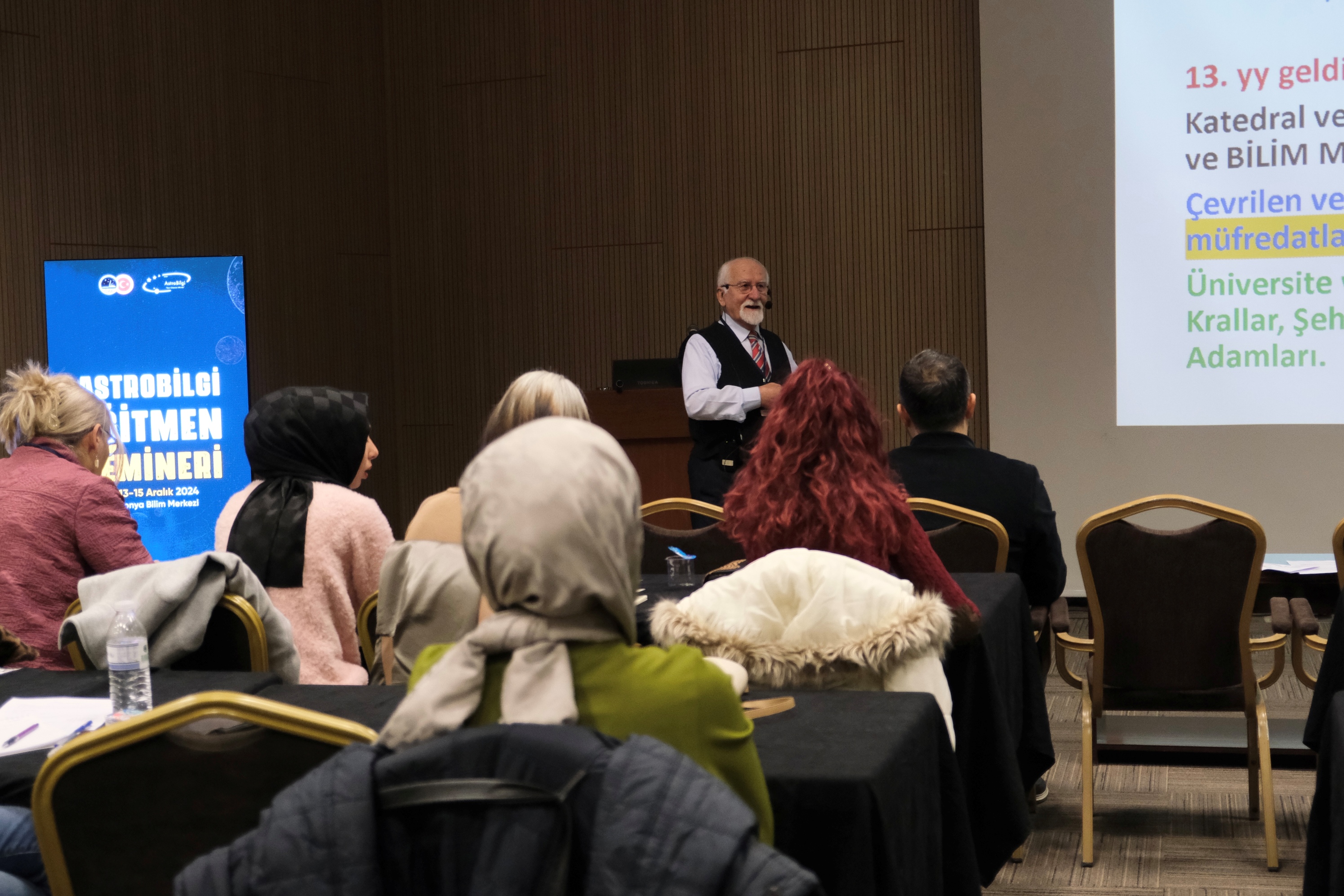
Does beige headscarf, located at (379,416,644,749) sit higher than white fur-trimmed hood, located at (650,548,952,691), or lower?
higher

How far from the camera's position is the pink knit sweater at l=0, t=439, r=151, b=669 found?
9.52 feet

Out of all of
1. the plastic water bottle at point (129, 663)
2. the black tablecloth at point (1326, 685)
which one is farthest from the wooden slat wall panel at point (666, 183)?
the plastic water bottle at point (129, 663)

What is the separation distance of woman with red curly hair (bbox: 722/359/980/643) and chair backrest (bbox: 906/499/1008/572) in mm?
806

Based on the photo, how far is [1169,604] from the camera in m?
3.20

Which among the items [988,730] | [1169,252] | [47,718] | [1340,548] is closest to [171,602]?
[47,718]

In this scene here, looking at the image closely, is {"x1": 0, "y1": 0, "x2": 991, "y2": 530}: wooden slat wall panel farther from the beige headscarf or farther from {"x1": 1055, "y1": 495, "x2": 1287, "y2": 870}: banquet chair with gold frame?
the beige headscarf

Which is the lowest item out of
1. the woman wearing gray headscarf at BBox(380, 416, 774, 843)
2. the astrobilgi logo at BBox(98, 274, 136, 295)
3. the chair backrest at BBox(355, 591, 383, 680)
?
the chair backrest at BBox(355, 591, 383, 680)

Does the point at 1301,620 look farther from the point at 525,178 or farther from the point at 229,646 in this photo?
the point at 525,178

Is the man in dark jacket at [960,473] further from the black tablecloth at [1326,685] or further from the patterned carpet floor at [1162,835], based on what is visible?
the black tablecloth at [1326,685]

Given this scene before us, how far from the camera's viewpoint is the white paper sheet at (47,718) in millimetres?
1861

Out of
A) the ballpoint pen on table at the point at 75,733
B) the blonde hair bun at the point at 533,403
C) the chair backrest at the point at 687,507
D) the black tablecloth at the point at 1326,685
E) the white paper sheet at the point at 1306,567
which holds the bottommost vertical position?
the black tablecloth at the point at 1326,685

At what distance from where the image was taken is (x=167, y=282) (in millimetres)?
5398

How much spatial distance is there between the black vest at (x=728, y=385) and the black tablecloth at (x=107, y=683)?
3.12 metres

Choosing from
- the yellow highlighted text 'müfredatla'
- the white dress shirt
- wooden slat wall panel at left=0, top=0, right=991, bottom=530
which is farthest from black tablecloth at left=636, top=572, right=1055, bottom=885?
wooden slat wall panel at left=0, top=0, right=991, bottom=530
